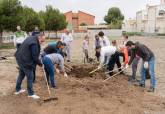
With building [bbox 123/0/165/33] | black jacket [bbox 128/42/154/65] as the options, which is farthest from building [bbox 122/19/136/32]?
black jacket [bbox 128/42/154/65]

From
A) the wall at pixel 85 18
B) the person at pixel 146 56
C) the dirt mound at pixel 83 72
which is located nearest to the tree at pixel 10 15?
the dirt mound at pixel 83 72

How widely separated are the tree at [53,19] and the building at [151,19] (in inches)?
1195

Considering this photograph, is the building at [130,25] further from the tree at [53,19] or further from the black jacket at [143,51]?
the black jacket at [143,51]

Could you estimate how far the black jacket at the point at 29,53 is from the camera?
883cm

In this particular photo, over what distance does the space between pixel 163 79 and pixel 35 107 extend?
6.33 meters

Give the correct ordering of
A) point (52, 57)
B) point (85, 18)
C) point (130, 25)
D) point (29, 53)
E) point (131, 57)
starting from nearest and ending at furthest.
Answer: point (29, 53)
point (52, 57)
point (131, 57)
point (130, 25)
point (85, 18)

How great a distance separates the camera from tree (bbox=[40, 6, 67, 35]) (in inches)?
2721

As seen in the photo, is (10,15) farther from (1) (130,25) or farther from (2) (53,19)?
(1) (130,25)

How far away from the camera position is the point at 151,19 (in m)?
95.5

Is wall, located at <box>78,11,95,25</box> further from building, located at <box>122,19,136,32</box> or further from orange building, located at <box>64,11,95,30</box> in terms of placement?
building, located at <box>122,19,136,32</box>

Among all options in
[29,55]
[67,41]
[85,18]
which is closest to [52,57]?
[29,55]

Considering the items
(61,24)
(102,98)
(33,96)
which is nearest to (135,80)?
(102,98)

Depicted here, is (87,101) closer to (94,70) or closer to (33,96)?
(33,96)

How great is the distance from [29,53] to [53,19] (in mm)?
60486
